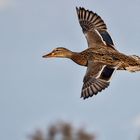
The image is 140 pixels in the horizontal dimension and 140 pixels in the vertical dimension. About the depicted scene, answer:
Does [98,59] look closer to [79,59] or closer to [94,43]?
[79,59]

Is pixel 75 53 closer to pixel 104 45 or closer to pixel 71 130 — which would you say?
pixel 104 45

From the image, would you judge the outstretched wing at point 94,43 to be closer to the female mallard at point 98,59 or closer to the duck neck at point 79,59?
the female mallard at point 98,59

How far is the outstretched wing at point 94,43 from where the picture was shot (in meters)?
23.5

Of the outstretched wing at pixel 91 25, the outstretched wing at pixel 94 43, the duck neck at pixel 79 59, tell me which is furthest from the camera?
the outstretched wing at pixel 91 25

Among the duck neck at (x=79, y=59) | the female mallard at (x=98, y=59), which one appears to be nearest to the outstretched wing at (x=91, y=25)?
the female mallard at (x=98, y=59)

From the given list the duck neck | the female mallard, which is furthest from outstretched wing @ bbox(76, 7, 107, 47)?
the duck neck

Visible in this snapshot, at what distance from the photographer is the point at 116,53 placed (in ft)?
80.5

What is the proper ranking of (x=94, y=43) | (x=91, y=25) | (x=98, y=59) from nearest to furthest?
(x=98, y=59), (x=94, y=43), (x=91, y=25)

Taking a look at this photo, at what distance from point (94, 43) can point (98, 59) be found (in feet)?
3.87

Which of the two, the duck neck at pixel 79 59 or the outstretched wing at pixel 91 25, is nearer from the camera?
the duck neck at pixel 79 59

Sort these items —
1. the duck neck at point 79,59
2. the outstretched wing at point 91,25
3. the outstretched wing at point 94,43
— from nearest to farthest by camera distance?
the outstretched wing at point 94,43 → the duck neck at point 79,59 → the outstretched wing at point 91,25

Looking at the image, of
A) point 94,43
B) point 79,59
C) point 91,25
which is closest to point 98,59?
point 79,59

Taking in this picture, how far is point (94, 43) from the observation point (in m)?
25.5

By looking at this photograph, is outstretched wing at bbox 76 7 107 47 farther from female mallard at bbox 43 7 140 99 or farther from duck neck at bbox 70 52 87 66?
duck neck at bbox 70 52 87 66
